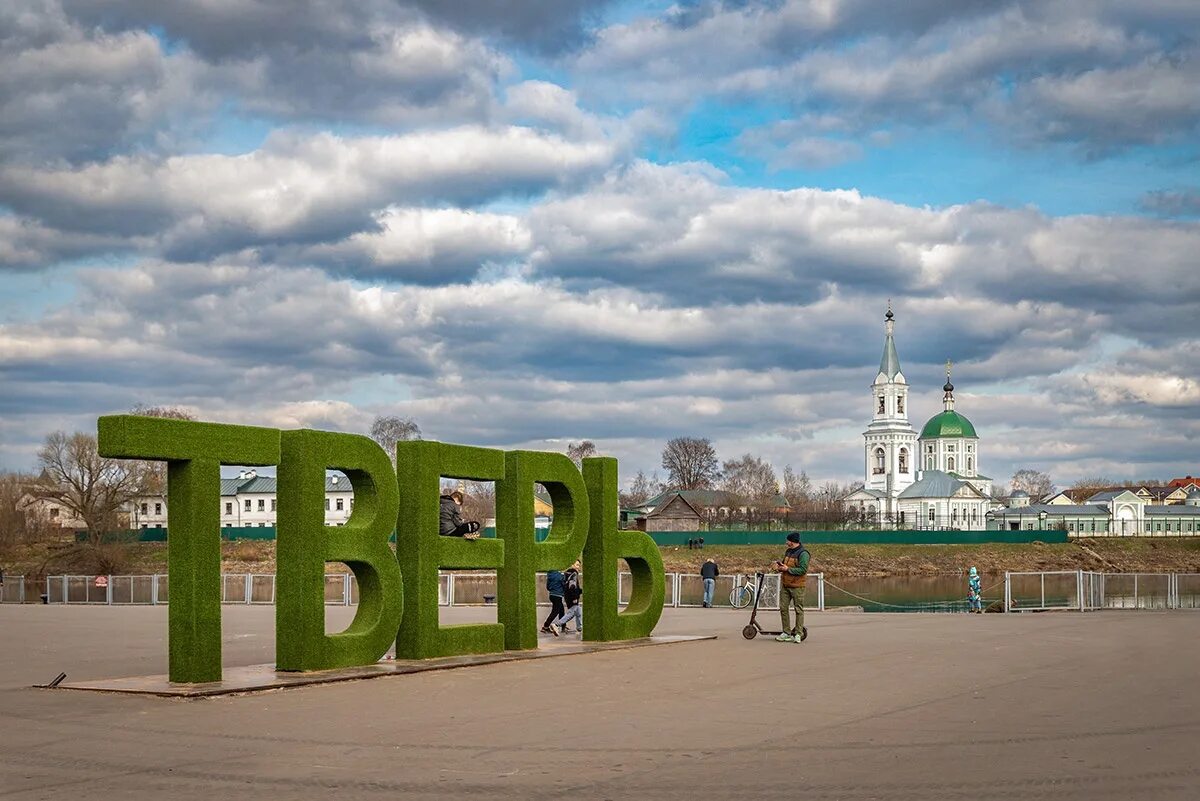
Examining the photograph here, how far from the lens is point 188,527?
15594mm

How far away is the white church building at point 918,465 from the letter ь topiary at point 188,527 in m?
128

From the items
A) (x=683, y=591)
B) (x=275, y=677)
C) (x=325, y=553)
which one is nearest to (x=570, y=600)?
(x=325, y=553)

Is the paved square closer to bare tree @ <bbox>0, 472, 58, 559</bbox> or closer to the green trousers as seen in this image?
the green trousers

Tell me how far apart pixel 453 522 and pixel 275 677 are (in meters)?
4.70

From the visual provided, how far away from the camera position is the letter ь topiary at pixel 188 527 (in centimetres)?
1524

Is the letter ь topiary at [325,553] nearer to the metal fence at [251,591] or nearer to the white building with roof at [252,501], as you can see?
the metal fence at [251,591]

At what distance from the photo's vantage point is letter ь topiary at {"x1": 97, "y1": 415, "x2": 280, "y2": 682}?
15.2 metres

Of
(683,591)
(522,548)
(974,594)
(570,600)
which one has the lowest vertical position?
(683,591)

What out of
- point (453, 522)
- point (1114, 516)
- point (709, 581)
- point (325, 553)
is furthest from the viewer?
point (1114, 516)

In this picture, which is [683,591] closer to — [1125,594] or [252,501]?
[1125,594]

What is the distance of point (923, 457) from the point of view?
18025 cm

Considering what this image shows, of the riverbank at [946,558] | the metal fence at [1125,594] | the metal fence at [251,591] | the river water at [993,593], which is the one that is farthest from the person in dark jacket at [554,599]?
the riverbank at [946,558]

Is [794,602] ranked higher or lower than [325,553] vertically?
lower

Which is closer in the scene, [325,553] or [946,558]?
[325,553]
